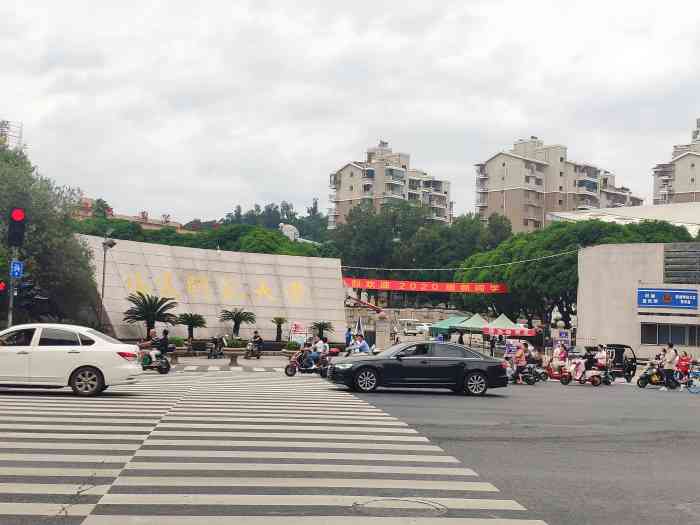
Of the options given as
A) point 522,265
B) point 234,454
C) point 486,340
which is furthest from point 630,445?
point 522,265

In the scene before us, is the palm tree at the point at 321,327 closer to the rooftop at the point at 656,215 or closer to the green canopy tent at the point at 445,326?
the green canopy tent at the point at 445,326

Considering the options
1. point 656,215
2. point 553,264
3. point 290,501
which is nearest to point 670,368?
point 290,501

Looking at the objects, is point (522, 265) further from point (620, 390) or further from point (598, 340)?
point (620, 390)

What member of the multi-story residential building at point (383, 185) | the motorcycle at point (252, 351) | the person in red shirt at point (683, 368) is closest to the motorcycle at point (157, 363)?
the motorcycle at point (252, 351)

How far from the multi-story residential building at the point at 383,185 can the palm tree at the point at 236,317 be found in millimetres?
86296

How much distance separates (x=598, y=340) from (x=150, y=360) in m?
33.6

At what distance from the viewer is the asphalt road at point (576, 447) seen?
29.1 ft

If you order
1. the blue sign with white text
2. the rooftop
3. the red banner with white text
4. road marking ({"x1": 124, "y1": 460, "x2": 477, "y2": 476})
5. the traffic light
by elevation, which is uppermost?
the rooftop

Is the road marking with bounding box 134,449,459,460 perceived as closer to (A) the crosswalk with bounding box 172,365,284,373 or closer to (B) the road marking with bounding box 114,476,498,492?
(B) the road marking with bounding box 114,476,498,492

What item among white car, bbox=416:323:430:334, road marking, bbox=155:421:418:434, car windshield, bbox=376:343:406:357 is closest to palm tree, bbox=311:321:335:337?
white car, bbox=416:323:430:334

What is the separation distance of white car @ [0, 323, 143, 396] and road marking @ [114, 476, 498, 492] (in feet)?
30.1

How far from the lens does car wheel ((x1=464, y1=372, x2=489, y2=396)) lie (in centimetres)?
2252

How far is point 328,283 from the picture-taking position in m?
56.1

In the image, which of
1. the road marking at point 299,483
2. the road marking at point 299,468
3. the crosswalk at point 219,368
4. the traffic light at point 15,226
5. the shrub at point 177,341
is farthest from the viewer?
the shrub at point 177,341
